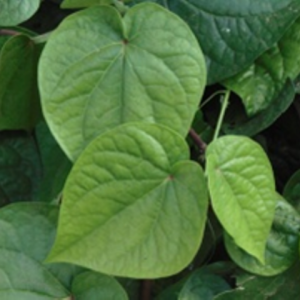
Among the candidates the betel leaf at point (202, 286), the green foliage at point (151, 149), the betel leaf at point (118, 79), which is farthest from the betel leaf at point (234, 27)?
the betel leaf at point (202, 286)

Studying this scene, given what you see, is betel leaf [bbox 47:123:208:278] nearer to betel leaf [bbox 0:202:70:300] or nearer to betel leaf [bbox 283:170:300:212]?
betel leaf [bbox 0:202:70:300]

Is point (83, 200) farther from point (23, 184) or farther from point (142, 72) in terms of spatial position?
point (23, 184)

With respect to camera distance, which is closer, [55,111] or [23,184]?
[55,111]

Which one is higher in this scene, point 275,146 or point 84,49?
point 84,49

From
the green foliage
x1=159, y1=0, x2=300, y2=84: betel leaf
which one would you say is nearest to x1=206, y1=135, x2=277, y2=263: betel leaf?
the green foliage

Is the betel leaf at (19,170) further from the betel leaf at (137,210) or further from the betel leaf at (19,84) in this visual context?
the betel leaf at (137,210)

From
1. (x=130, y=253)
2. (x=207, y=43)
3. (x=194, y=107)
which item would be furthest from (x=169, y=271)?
(x=207, y=43)
